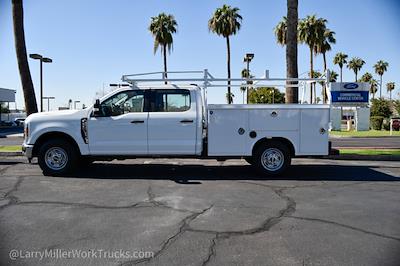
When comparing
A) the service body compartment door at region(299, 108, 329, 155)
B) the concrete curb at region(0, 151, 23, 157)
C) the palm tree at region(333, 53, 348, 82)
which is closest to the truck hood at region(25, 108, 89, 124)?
the concrete curb at region(0, 151, 23, 157)

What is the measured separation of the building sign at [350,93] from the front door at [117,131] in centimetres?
3169

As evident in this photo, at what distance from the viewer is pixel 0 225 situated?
5.31 m

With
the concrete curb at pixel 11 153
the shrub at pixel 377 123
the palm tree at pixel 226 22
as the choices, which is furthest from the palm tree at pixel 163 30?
the concrete curb at pixel 11 153

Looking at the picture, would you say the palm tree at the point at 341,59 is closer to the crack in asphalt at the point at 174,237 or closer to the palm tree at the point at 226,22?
the palm tree at the point at 226,22

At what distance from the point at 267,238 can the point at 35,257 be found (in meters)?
2.69

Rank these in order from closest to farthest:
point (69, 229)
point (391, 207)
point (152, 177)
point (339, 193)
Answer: point (69, 229) → point (391, 207) → point (339, 193) → point (152, 177)

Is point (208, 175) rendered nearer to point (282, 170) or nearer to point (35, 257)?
point (282, 170)

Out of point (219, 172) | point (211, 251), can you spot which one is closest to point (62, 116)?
point (219, 172)

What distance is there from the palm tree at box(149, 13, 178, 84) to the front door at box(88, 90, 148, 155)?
34.7 m

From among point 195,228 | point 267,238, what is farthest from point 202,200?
point 267,238

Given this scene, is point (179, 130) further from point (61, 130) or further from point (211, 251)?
point (211, 251)

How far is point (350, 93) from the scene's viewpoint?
3741 centimetres

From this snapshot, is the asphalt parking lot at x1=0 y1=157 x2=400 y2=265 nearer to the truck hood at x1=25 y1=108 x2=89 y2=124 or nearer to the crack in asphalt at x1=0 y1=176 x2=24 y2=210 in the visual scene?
the crack in asphalt at x1=0 y1=176 x2=24 y2=210

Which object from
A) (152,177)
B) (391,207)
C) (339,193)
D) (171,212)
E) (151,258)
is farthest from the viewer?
(152,177)
